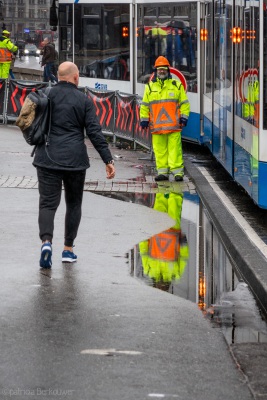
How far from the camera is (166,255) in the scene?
1081cm

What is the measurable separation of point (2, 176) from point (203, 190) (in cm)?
325

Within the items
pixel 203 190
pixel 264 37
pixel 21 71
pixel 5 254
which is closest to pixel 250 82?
pixel 264 37

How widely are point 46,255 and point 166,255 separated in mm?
1350

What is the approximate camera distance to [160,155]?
1684cm

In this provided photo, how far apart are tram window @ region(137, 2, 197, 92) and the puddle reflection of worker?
332 inches

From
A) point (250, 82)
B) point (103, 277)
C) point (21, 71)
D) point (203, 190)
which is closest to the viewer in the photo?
point (103, 277)

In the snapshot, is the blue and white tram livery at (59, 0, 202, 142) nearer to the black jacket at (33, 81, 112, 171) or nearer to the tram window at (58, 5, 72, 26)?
the tram window at (58, 5, 72, 26)

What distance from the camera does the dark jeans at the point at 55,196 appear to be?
393 inches

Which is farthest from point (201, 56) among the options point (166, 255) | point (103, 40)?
point (166, 255)

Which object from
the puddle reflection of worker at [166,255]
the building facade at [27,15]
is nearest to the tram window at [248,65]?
the puddle reflection of worker at [166,255]

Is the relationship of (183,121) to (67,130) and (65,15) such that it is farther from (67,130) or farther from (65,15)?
(65,15)

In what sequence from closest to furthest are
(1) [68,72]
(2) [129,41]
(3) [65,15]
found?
(1) [68,72]
(2) [129,41]
(3) [65,15]

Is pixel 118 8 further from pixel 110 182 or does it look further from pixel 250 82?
pixel 250 82

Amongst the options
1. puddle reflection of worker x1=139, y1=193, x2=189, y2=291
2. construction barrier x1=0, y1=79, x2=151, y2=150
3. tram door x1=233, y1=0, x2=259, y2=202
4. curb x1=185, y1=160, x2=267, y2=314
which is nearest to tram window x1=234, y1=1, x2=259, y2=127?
tram door x1=233, y1=0, x2=259, y2=202
